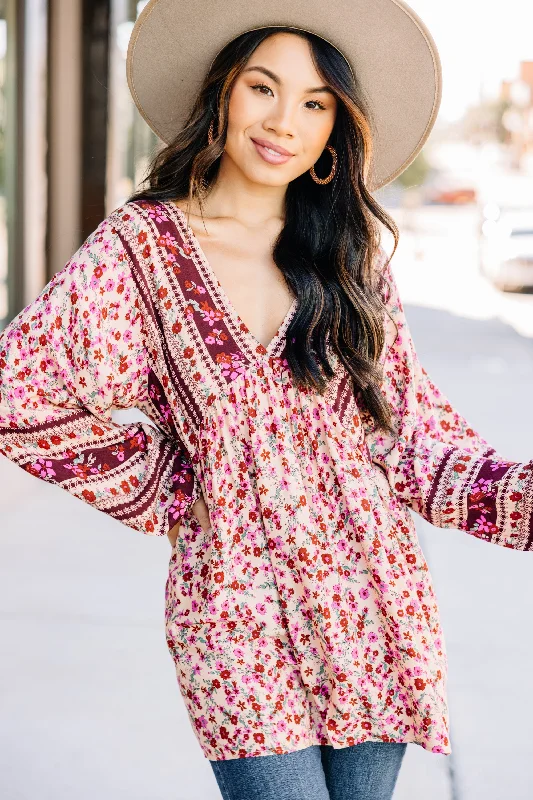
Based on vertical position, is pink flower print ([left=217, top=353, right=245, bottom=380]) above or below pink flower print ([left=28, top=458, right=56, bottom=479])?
above

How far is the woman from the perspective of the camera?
1856mm

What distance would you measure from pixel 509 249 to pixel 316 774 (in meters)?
14.8

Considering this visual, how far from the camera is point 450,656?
4.23 meters

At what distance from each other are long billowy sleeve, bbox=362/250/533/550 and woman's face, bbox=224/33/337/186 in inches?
12.4

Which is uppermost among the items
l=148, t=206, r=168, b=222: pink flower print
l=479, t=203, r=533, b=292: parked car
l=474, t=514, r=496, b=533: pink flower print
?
l=148, t=206, r=168, b=222: pink flower print

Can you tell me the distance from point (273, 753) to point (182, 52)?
135cm

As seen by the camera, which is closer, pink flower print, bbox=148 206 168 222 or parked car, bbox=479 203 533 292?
pink flower print, bbox=148 206 168 222

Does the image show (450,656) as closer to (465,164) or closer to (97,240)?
(97,240)

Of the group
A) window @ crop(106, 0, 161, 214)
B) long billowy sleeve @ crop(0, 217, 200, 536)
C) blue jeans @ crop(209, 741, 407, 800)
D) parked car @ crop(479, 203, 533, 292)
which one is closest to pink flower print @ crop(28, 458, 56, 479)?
long billowy sleeve @ crop(0, 217, 200, 536)

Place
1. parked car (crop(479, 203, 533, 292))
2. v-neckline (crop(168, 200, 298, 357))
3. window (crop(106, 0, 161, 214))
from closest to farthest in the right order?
v-neckline (crop(168, 200, 298, 357)), window (crop(106, 0, 161, 214)), parked car (crop(479, 203, 533, 292))

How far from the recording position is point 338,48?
2.04 metres

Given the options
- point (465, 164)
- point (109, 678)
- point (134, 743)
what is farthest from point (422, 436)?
point (465, 164)

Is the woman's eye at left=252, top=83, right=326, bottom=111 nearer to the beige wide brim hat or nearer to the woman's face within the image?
the woman's face

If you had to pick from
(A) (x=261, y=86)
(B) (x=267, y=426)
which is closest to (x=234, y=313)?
(B) (x=267, y=426)
